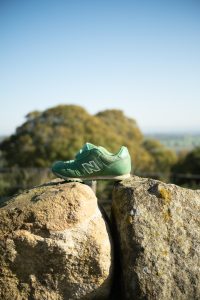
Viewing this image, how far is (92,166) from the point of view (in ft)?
16.3

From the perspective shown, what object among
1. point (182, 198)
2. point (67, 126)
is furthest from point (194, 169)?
point (182, 198)

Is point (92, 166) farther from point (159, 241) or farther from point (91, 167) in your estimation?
point (159, 241)

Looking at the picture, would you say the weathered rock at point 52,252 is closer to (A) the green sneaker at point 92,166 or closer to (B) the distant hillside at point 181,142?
(A) the green sneaker at point 92,166

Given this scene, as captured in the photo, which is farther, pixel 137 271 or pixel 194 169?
pixel 194 169

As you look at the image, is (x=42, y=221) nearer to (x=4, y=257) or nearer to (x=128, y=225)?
(x=4, y=257)

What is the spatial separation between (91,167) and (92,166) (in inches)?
0.7

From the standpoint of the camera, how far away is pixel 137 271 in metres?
4.41

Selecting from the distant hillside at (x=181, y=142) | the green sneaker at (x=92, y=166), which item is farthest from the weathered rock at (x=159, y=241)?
the distant hillside at (x=181, y=142)

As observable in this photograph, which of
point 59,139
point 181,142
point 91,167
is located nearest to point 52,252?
point 91,167

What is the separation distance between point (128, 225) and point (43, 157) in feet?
49.6

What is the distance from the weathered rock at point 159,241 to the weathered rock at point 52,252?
312mm

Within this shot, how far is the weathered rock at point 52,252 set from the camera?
14.4ft

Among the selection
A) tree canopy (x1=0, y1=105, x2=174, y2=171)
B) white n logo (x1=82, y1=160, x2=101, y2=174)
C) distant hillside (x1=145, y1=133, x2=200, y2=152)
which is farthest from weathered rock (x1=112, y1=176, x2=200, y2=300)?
distant hillside (x1=145, y1=133, x2=200, y2=152)

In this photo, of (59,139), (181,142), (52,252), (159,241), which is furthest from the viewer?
(181,142)
